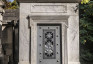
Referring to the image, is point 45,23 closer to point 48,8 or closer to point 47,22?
point 47,22

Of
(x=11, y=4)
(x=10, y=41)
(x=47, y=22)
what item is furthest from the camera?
(x=11, y=4)

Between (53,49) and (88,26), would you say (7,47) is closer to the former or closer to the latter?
(53,49)

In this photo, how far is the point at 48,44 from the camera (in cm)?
577

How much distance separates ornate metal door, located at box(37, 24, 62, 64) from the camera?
5.72 metres

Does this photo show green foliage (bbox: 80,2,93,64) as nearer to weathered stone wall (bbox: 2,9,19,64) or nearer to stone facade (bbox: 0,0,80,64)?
weathered stone wall (bbox: 2,9,19,64)

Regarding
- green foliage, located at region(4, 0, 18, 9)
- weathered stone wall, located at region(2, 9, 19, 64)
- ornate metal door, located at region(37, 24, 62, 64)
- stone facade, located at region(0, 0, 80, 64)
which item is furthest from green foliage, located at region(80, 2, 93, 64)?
green foliage, located at region(4, 0, 18, 9)

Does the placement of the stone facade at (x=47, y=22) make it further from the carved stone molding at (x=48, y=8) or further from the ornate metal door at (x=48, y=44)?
the ornate metal door at (x=48, y=44)

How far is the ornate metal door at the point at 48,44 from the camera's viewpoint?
5.72 metres

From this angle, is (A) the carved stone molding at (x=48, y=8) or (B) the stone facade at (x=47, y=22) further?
(A) the carved stone molding at (x=48, y=8)

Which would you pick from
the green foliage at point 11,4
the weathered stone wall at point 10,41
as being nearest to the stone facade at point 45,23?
the weathered stone wall at point 10,41

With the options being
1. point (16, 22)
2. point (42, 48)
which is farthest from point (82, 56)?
point (42, 48)

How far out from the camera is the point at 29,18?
5695 mm

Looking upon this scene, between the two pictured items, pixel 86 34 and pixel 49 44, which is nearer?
pixel 49 44

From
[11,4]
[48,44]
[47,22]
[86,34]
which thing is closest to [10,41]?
[48,44]
